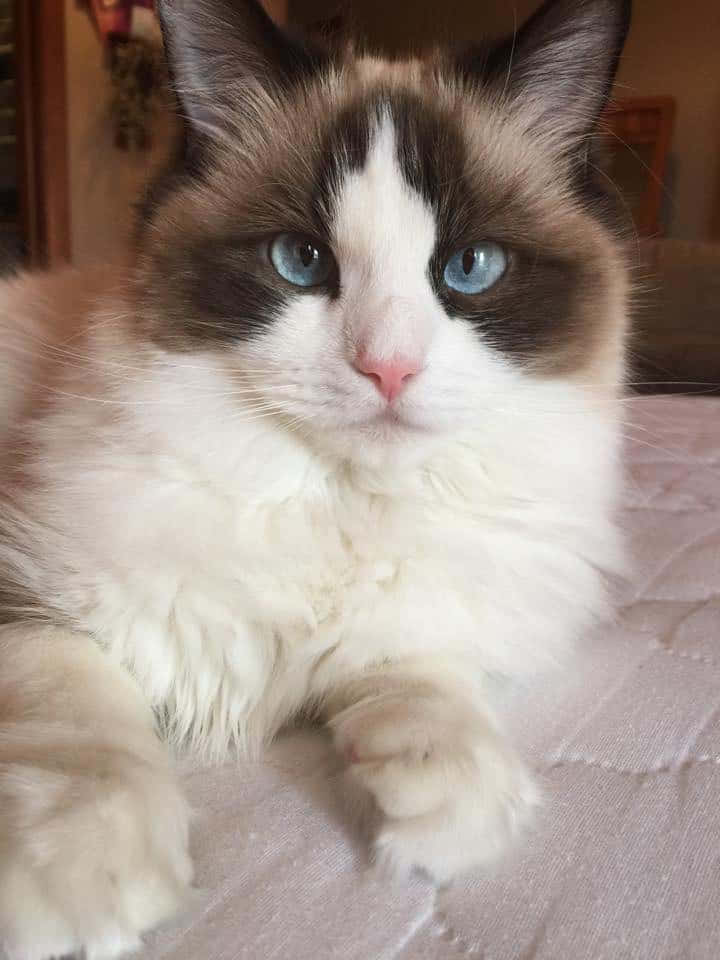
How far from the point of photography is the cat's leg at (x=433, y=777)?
2.05 feet

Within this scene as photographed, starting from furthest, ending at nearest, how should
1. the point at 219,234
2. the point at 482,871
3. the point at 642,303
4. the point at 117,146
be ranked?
the point at 117,146
the point at 642,303
the point at 219,234
the point at 482,871

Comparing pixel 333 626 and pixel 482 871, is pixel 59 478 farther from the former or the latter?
pixel 482 871

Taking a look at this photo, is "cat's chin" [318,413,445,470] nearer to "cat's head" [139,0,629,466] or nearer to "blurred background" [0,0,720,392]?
A: "cat's head" [139,0,629,466]

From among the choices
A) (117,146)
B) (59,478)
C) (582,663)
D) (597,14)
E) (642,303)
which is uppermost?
(117,146)

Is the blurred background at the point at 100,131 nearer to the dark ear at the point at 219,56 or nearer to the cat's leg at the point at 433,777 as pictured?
the dark ear at the point at 219,56

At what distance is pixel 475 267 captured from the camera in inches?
34.2

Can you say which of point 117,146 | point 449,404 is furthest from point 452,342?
point 117,146

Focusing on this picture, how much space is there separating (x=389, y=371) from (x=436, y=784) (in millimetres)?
378

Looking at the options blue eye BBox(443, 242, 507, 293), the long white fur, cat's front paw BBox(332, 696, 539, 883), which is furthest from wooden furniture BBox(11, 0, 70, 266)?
cat's front paw BBox(332, 696, 539, 883)

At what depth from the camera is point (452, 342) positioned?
0.82m

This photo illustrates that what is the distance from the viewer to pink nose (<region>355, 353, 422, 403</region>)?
764 millimetres

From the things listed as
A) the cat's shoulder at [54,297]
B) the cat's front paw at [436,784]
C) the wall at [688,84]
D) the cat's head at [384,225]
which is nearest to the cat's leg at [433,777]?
the cat's front paw at [436,784]

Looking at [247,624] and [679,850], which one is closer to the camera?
[679,850]

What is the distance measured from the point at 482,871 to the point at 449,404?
433mm
